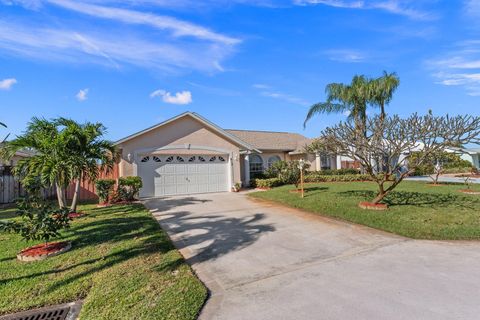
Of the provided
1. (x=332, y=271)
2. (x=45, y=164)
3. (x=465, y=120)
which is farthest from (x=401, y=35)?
(x=45, y=164)

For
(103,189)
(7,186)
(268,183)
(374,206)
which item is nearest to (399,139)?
(374,206)

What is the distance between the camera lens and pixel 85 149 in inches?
396

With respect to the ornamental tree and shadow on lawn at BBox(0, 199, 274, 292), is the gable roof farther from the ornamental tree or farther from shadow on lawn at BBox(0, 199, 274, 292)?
the ornamental tree

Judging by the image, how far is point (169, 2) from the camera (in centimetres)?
957

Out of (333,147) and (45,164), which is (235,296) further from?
(333,147)

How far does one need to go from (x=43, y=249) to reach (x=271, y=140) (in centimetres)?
2077

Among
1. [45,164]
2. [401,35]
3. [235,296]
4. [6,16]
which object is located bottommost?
[235,296]

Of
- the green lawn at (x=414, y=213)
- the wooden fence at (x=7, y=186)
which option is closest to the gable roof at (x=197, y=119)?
the wooden fence at (x=7, y=186)

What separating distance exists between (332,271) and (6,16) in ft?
33.5

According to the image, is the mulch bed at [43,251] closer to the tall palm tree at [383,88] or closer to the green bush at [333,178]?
the green bush at [333,178]

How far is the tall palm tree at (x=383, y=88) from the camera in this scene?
22.4 meters

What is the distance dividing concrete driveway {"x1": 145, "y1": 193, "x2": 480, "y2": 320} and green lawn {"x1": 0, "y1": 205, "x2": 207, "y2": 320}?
396mm

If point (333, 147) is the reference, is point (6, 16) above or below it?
above

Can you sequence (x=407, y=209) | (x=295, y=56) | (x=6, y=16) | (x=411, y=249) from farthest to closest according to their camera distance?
(x=295, y=56), (x=407, y=209), (x=6, y=16), (x=411, y=249)
